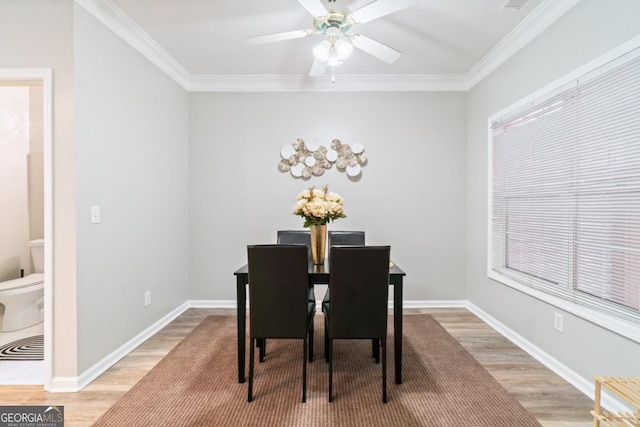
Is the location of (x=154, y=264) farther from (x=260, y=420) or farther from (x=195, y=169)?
(x=260, y=420)

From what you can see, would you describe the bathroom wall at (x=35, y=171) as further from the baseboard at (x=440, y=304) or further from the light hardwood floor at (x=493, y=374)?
the baseboard at (x=440, y=304)

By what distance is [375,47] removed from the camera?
97.4 inches

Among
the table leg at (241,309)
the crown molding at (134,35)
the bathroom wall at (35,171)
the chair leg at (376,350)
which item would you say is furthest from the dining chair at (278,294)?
the bathroom wall at (35,171)

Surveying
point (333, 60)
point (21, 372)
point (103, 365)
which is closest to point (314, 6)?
point (333, 60)

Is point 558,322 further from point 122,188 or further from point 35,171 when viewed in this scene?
point 35,171

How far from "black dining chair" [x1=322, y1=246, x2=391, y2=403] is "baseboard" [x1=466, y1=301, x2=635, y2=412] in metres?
1.33

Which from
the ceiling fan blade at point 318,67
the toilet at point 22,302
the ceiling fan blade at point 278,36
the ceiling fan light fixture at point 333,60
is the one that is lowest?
the toilet at point 22,302

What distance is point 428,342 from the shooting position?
3.00 m

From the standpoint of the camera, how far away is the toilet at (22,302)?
3.11m

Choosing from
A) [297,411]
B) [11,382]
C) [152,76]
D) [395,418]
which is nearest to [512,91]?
[395,418]

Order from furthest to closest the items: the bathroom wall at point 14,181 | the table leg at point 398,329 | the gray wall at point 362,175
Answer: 1. the gray wall at point 362,175
2. the bathroom wall at point 14,181
3. the table leg at point 398,329

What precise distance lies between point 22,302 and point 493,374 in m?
4.22

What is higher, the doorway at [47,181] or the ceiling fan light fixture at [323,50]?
the ceiling fan light fixture at [323,50]

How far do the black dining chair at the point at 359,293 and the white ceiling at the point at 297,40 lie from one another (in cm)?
185
